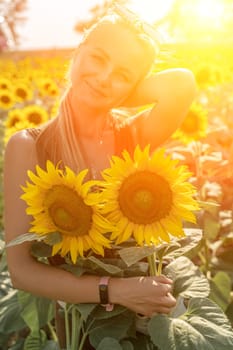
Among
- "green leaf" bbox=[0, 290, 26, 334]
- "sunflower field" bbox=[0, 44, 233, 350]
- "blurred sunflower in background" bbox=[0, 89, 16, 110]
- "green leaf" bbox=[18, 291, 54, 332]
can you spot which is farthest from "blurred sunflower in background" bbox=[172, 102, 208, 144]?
"blurred sunflower in background" bbox=[0, 89, 16, 110]

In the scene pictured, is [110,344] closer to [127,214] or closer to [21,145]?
[127,214]

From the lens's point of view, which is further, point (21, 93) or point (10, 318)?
point (21, 93)

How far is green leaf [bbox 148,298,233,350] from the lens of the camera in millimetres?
1521

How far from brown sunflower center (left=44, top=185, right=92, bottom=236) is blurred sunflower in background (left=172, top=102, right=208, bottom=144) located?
5.58 ft

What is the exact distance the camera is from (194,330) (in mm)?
1573

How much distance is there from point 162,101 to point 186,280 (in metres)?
0.63

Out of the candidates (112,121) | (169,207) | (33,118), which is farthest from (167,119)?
(33,118)

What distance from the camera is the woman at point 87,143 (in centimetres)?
163

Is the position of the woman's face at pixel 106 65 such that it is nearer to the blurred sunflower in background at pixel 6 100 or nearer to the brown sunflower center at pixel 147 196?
the brown sunflower center at pixel 147 196

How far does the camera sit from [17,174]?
1.80 meters

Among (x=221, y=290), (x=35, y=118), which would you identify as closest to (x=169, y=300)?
(x=221, y=290)

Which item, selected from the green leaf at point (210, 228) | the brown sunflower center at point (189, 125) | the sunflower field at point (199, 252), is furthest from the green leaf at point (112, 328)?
the brown sunflower center at point (189, 125)

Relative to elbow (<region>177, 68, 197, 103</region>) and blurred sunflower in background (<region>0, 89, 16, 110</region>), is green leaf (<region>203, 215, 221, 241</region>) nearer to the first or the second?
elbow (<region>177, 68, 197, 103</region>)

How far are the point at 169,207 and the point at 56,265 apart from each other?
17.3 inches
